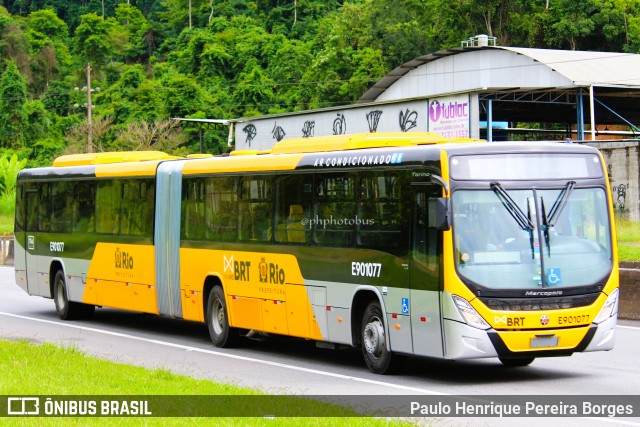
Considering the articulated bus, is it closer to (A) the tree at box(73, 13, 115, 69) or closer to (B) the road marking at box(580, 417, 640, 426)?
(B) the road marking at box(580, 417, 640, 426)

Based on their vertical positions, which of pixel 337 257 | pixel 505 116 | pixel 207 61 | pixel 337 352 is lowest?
pixel 337 352

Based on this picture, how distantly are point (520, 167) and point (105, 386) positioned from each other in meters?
5.32

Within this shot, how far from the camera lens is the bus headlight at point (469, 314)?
1309 cm

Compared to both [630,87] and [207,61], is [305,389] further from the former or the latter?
[207,61]

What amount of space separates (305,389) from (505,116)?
46.9 meters

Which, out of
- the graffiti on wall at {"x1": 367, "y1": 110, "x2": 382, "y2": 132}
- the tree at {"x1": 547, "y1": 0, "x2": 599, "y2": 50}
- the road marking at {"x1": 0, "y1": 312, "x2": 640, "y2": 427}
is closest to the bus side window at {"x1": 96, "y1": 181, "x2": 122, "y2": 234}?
the road marking at {"x1": 0, "y1": 312, "x2": 640, "y2": 427}

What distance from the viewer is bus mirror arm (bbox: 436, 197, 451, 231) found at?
13.2m

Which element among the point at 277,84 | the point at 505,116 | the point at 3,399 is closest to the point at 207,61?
the point at 277,84

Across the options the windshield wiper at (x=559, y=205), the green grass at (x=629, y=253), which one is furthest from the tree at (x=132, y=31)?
the windshield wiper at (x=559, y=205)

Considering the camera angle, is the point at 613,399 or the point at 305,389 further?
the point at 305,389

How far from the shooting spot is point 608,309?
13.8m

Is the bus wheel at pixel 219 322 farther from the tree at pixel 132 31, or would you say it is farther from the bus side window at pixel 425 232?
the tree at pixel 132 31

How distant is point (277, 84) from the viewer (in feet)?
301

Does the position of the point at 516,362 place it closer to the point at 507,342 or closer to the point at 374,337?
the point at 374,337
